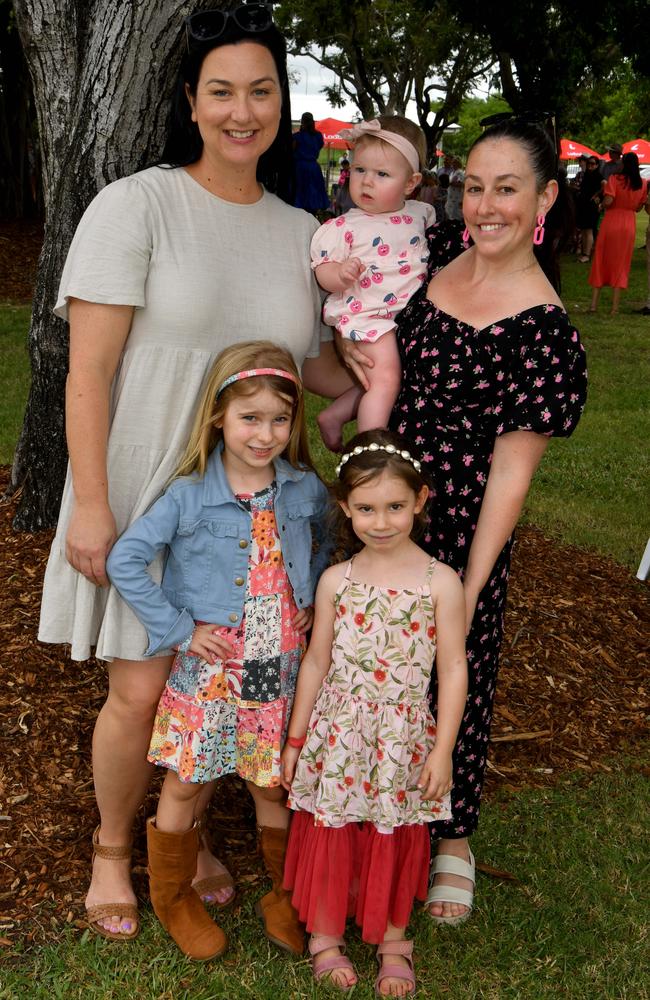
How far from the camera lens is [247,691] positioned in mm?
2754

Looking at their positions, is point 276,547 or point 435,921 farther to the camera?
point 435,921

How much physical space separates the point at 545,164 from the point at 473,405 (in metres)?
0.65

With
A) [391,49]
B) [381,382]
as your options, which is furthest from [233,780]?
[391,49]

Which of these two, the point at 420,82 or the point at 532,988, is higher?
the point at 420,82

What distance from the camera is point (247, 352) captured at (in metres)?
2.61

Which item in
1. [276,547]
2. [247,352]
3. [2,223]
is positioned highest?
[247,352]

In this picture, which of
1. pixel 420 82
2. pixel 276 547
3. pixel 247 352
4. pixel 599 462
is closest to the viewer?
pixel 247 352

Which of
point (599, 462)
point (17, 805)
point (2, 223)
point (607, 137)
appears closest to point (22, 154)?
point (2, 223)

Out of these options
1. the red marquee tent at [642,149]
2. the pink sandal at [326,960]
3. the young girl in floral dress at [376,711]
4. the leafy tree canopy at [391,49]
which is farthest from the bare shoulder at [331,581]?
the red marquee tent at [642,149]

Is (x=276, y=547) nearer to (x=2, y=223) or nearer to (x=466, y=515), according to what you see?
(x=466, y=515)

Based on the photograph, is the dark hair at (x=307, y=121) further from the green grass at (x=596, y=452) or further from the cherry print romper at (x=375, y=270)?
the cherry print romper at (x=375, y=270)

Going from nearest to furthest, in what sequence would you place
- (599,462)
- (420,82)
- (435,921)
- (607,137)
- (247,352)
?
(247,352) < (435,921) < (599,462) < (420,82) < (607,137)

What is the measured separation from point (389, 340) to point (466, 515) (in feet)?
1.81

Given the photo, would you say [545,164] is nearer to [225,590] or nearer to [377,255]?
[377,255]
